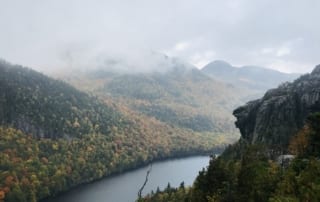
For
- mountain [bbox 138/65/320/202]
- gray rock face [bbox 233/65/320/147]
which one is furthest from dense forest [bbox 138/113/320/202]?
gray rock face [bbox 233/65/320/147]

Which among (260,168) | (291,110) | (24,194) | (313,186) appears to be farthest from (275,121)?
(24,194)

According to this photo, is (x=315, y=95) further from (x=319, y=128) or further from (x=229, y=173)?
(x=229, y=173)

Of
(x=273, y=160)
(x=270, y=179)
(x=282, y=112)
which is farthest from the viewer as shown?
(x=282, y=112)

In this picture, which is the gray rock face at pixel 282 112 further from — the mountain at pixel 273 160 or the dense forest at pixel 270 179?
the dense forest at pixel 270 179

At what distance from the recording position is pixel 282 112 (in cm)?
15688

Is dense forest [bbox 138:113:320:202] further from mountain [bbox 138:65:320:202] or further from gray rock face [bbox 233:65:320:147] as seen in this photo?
gray rock face [bbox 233:65:320:147]

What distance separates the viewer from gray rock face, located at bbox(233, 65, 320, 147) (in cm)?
14788

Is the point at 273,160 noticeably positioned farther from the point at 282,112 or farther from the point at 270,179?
the point at 282,112

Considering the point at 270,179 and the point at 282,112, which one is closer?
the point at 270,179

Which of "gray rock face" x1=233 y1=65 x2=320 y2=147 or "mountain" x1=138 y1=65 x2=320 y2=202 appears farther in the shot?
"gray rock face" x1=233 y1=65 x2=320 y2=147

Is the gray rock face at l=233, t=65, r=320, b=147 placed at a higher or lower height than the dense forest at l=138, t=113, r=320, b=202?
higher

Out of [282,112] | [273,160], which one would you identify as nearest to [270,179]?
[273,160]

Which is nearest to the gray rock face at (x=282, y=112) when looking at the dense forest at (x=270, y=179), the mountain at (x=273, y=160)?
the mountain at (x=273, y=160)

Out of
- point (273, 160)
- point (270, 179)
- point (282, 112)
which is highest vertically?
point (282, 112)
